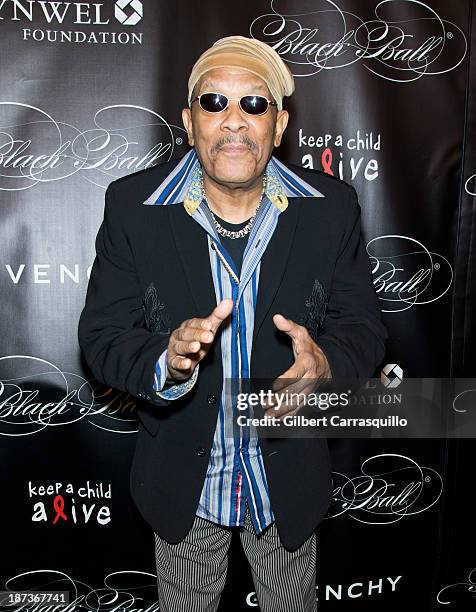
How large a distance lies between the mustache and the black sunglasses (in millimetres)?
56

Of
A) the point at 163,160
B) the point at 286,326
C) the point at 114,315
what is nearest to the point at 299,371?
the point at 286,326

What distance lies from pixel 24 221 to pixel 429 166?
4.22 ft

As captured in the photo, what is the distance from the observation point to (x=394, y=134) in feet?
7.13

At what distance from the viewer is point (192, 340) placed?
1.15 metres

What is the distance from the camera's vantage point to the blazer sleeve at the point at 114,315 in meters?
1.37

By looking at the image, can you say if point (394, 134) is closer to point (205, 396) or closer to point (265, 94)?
point (265, 94)

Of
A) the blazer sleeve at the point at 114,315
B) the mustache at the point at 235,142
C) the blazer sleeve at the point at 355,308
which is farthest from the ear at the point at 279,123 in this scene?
the blazer sleeve at the point at 114,315

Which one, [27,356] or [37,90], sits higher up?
[37,90]

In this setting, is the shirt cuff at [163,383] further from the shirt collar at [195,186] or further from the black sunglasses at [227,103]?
the black sunglasses at [227,103]

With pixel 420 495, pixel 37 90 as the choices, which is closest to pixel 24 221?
pixel 37 90

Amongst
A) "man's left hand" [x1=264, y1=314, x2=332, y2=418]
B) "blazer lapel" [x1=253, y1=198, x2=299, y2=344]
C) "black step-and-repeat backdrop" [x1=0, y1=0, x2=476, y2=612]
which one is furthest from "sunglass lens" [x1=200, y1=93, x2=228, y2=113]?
"black step-and-repeat backdrop" [x1=0, y1=0, x2=476, y2=612]

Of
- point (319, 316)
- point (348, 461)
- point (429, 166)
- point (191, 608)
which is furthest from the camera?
point (348, 461)

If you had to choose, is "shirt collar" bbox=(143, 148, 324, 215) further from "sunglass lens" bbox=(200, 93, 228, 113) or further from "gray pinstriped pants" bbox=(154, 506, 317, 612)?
"gray pinstriped pants" bbox=(154, 506, 317, 612)

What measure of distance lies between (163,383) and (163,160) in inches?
41.3
